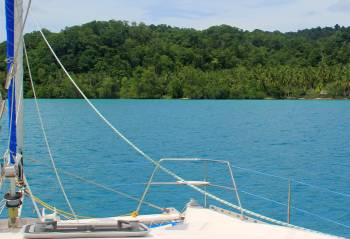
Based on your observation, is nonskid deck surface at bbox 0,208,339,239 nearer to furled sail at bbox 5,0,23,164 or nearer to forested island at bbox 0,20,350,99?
furled sail at bbox 5,0,23,164

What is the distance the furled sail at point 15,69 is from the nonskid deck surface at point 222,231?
2.24 metres

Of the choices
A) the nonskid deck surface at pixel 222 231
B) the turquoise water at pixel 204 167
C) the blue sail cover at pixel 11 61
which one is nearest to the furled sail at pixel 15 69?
the blue sail cover at pixel 11 61

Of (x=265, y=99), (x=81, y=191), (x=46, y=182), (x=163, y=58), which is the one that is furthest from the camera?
(x=163, y=58)

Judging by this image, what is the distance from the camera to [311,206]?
68.6 feet

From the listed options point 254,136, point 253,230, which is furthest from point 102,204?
point 254,136

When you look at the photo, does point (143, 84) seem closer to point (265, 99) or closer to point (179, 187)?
point (265, 99)

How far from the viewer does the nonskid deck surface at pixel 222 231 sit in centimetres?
614

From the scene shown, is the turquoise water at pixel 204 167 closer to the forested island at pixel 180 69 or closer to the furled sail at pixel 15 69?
the furled sail at pixel 15 69

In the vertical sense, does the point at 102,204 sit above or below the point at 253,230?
below

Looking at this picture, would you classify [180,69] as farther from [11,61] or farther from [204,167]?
[11,61]

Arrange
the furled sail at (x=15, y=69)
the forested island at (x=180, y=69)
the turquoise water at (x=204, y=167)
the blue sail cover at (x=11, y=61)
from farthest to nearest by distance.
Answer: the forested island at (x=180, y=69) < the turquoise water at (x=204, y=167) < the blue sail cover at (x=11, y=61) < the furled sail at (x=15, y=69)

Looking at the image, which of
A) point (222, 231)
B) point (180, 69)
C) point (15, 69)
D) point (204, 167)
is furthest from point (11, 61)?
point (180, 69)

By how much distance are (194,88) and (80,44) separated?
3893 centimetres

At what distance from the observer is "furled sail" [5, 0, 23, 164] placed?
8.20 metres
